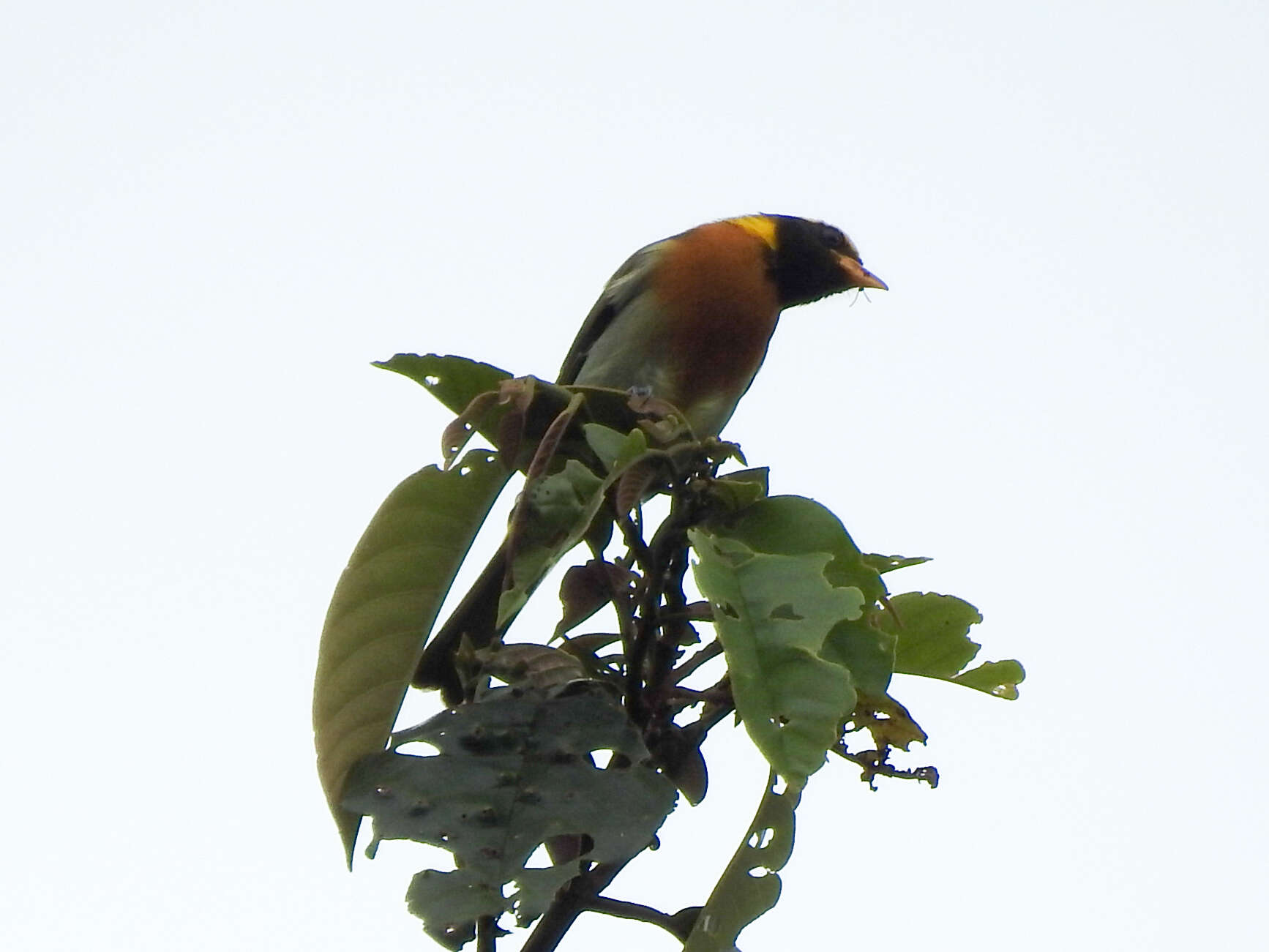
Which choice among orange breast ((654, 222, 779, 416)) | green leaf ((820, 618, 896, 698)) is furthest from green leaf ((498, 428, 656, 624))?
orange breast ((654, 222, 779, 416))

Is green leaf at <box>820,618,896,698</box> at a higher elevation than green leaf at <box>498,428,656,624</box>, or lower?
lower

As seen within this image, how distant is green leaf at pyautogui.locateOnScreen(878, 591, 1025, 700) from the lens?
168 cm

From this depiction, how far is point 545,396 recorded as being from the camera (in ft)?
5.31

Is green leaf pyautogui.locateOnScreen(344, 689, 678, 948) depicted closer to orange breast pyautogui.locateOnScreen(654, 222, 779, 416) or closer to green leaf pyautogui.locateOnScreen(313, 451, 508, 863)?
green leaf pyautogui.locateOnScreen(313, 451, 508, 863)

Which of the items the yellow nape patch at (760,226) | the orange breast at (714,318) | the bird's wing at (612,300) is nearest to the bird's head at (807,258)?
the yellow nape patch at (760,226)

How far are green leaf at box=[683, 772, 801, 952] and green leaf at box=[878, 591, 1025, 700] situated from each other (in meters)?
0.34

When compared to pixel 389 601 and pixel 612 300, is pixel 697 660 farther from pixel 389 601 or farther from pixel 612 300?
pixel 612 300

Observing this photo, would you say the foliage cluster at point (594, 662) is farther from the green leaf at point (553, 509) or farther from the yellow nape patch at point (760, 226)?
the yellow nape patch at point (760, 226)

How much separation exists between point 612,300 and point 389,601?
2.38 m

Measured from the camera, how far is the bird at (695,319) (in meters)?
3.59

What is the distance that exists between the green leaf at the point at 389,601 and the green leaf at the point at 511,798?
10 centimetres

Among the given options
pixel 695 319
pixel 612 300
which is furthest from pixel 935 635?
pixel 612 300

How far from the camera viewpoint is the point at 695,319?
143 inches

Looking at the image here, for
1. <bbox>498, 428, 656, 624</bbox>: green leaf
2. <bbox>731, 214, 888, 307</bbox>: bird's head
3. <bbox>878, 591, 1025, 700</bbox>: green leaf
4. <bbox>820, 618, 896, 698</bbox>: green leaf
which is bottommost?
<bbox>820, 618, 896, 698</bbox>: green leaf
